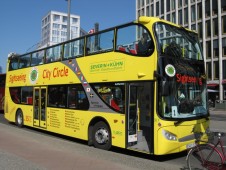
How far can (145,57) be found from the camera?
8.88 meters

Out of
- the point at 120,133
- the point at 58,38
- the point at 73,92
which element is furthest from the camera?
the point at 58,38

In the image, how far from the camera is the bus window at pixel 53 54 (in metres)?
13.1

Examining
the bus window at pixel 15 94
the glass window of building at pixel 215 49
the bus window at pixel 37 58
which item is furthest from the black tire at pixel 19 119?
the glass window of building at pixel 215 49

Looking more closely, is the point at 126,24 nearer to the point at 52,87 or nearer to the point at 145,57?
the point at 145,57

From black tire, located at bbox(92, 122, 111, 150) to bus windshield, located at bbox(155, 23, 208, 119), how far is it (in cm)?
234

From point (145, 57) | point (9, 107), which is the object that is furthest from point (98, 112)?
point (9, 107)

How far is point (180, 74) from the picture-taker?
877 centimetres

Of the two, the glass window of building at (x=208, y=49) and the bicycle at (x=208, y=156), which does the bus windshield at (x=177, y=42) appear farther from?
the glass window of building at (x=208, y=49)

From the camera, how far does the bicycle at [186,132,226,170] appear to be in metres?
6.34

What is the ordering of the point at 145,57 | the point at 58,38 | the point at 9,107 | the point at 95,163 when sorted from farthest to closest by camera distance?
the point at 58,38
the point at 9,107
the point at 145,57
the point at 95,163

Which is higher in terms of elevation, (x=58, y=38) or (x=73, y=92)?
(x=58, y=38)

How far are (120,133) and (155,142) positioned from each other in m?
1.39

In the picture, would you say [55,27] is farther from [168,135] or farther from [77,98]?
[168,135]

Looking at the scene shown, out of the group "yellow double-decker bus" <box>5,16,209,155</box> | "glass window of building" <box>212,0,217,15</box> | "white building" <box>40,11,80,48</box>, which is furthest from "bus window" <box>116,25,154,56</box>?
"white building" <box>40,11,80,48</box>
